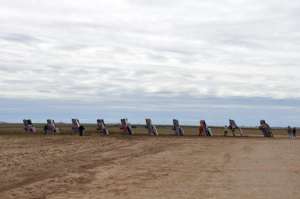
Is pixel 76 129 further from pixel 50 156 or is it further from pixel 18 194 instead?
pixel 18 194

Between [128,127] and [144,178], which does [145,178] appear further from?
[128,127]

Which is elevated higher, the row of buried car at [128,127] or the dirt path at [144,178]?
the row of buried car at [128,127]

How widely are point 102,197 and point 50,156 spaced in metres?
13.2

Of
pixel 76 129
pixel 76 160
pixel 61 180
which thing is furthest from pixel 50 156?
pixel 76 129

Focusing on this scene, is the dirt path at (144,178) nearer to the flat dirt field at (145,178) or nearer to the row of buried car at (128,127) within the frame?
the flat dirt field at (145,178)

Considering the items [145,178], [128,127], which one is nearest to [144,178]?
[145,178]

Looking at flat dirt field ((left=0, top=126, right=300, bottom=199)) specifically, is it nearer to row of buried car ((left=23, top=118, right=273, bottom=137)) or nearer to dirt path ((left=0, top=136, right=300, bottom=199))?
dirt path ((left=0, top=136, right=300, bottom=199))

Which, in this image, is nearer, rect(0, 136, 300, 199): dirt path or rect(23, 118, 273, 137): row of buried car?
rect(0, 136, 300, 199): dirt path

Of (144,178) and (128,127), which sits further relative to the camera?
(128,127)

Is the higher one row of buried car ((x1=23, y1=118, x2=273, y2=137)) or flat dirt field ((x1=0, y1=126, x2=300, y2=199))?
row of buried car ((x1=23, y1=118, x2=273, y2=137))

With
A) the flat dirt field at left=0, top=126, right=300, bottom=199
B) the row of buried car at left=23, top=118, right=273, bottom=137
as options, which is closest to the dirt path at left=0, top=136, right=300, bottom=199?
the flat dirt field at left=0, top=126, right=300, bottom=199

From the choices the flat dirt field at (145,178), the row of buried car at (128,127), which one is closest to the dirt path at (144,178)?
the flat dirt field at (145,178)

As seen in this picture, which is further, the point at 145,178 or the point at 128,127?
the point at 128,127

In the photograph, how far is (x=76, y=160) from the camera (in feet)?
77.6
